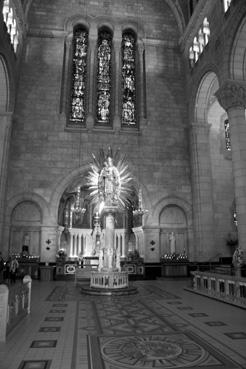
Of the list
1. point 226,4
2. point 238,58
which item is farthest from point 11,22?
point 238,58

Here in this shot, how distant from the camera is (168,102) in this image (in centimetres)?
2391

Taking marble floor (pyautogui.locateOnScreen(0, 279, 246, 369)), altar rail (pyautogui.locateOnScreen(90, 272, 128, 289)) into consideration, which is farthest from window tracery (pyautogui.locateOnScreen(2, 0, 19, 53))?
marble floor (pyautogui.locateOnScreen(0, 279, 246, 369))

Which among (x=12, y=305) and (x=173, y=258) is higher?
(x=173, y=258)

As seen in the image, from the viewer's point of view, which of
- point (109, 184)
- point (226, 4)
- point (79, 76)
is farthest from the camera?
point (79, 76)

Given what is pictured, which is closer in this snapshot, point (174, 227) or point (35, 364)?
point (35, 364)

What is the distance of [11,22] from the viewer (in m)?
20.2

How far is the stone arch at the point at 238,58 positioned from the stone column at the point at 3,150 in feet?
43.1

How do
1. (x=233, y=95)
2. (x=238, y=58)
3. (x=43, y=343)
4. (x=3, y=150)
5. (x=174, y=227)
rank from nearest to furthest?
(x=43, y=343) → (x=233, y=95) → (x=238, y=58) → (x=3, y=150) → (x=174, y=227)

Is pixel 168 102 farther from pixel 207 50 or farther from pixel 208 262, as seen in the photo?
pixel 208 262

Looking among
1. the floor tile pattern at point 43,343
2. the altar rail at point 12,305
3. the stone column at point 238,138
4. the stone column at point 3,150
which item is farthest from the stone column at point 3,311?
the stone column at point 3,150

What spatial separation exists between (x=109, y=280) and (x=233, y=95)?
34.9 ft

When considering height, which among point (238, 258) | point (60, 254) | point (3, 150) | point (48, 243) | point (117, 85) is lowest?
point (238, 258)

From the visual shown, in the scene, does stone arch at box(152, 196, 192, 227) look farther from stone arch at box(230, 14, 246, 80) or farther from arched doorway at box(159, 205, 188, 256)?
stone arch at box(230, 14, 246, 80)

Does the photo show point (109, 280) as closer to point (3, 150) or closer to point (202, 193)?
point (202, 193)
